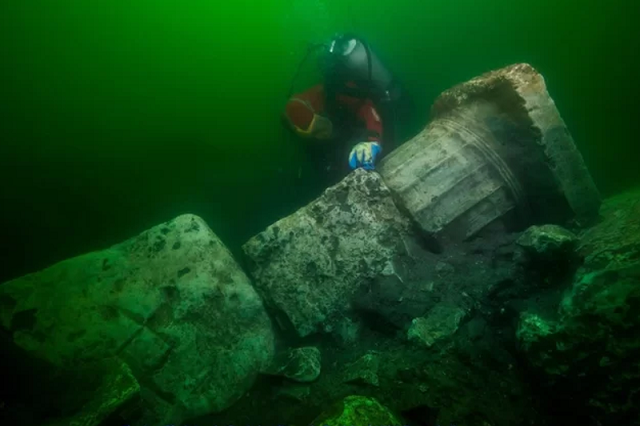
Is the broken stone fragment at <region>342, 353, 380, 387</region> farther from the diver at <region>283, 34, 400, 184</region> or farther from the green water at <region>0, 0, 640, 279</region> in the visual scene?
the green water at <region>0, 0, 640, 279</region>

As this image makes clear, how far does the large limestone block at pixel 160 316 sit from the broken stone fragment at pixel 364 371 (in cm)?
79

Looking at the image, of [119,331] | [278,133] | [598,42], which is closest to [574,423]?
[119,331]

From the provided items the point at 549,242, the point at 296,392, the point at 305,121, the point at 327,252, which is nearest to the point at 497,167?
the point at 549,242

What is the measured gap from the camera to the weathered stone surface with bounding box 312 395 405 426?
1697 millimetres

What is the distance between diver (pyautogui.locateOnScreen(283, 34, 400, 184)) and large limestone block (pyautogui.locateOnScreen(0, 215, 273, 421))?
2121 mm

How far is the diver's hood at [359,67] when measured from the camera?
4.59 meters

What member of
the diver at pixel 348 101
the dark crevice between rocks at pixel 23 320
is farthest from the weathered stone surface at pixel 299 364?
the diver at pixel 348 101

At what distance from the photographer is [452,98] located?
3.42 m

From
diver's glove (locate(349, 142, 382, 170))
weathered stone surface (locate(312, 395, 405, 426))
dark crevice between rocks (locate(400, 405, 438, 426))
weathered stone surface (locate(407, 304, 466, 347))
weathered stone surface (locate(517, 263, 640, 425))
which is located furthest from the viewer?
diver's glove (locate(349, 142, 382, 170))

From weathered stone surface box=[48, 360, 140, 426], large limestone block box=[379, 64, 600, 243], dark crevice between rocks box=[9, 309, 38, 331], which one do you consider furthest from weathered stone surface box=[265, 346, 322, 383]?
dark crevice between rocks box=[9, 309, 38, 331]

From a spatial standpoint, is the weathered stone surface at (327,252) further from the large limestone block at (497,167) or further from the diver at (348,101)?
the diver at (348,101)

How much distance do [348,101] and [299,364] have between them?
12.0ft

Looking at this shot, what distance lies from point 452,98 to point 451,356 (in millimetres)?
2514

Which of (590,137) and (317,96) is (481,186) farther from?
(590,137)
